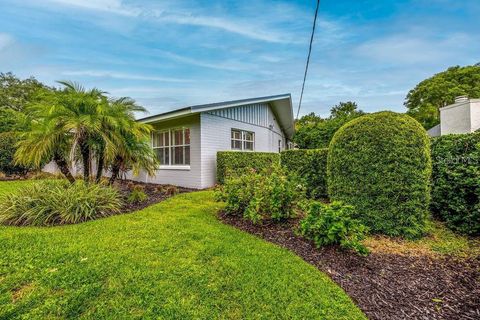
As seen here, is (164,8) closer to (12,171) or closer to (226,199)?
(226,199)

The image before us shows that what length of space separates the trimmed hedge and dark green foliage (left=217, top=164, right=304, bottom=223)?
1.65 m

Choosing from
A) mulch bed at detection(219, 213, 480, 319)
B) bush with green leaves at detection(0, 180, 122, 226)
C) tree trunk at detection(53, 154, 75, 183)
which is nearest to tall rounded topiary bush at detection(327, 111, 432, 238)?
mulch bed at detection(219, 213, 480, 319)

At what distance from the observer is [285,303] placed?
2322 mm

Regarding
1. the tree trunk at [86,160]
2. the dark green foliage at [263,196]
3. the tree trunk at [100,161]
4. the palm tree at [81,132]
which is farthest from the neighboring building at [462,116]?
the tree trunk at [86,160]

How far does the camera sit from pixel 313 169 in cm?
670

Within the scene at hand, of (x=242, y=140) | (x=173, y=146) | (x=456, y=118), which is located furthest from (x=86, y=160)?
(x=456, y=118)

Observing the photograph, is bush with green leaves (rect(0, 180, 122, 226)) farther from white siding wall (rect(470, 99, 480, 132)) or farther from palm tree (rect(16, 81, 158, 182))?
white siding wall (rect(470, 99, 480, 132))

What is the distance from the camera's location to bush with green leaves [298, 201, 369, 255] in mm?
3295

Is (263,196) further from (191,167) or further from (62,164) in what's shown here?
(191,167)

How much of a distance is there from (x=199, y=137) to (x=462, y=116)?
1418 centimetres

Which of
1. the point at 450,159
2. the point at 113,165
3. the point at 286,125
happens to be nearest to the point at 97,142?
the point at 113,165

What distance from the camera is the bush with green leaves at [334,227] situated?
3.29 meters

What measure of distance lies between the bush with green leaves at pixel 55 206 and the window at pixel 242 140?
664cm

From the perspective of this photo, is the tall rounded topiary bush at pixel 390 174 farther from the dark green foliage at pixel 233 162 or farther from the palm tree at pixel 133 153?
the palm tree at pixel 133 153
